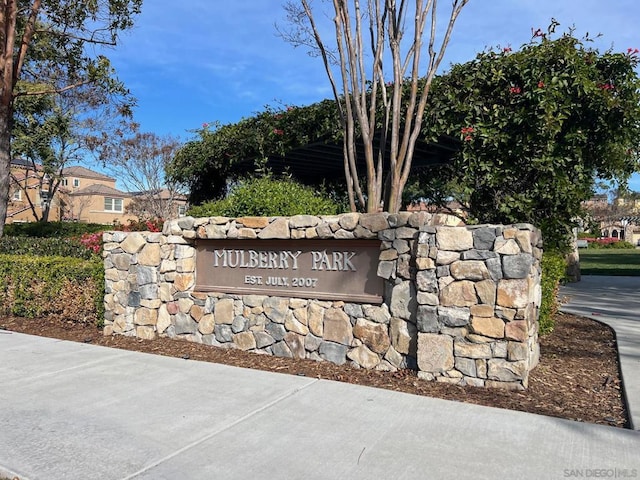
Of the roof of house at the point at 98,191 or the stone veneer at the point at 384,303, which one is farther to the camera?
the roof of house at the point at 98,191

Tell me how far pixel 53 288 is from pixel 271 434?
5538mm

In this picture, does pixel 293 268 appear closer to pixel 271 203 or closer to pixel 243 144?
pixel 271 203

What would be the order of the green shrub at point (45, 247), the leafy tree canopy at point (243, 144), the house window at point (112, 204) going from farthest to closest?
the house window at point (112, 204)
the green shrub at point (45, 247)
the leafy tree canopy at point (243, 144)

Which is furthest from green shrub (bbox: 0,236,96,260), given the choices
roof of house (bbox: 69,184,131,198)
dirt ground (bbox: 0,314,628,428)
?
roof of house (bbox: 69,184,131,198)

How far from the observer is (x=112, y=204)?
165 ft

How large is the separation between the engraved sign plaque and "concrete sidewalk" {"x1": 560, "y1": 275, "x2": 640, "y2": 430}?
7.37ft

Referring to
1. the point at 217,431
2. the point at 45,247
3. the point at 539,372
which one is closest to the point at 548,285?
the point at 539,372

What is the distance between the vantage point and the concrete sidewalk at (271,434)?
2918mm

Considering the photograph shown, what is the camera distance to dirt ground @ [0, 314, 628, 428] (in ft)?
13.2

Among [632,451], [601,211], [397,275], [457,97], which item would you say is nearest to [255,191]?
[397,275]

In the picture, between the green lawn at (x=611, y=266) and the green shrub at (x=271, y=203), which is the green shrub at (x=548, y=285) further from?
the green lawn at (x=611, y=266)

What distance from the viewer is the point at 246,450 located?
3178 mm

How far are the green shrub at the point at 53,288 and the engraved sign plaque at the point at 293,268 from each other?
1.86 meters

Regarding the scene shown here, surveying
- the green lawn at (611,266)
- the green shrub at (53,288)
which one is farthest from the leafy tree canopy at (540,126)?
the green lawn at (611,266)
